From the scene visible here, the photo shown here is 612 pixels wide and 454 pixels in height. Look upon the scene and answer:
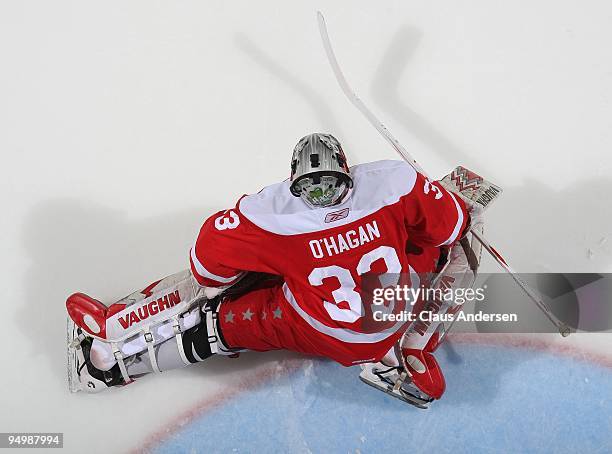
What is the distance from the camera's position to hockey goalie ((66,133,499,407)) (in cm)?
307

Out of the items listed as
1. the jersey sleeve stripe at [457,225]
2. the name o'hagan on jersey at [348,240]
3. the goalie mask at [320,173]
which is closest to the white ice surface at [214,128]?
the jersey sleeve stripe at [457,225]

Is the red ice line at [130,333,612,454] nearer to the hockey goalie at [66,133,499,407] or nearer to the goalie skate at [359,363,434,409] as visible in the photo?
the hockey goalie at [66,133,499,407]

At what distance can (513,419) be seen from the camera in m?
3.66

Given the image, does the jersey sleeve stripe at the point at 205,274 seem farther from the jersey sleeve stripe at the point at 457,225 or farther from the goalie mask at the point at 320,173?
the jersey sleeve stripe at the point at 457,225

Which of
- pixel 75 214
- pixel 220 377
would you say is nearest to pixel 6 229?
pixel 75 214

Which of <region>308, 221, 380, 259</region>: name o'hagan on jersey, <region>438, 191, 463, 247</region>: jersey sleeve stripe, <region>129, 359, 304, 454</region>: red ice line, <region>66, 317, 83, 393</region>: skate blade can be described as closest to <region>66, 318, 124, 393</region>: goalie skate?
<region>66, 317, 83, 393</region>: skate blade

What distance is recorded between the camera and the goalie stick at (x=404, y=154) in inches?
145

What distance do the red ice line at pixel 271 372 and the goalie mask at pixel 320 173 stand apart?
3.48ft

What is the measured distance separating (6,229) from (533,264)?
8.28 ft

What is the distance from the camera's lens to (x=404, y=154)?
379 cm

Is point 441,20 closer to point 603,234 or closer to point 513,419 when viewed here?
point 603,234

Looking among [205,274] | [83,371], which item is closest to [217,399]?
[83,371]

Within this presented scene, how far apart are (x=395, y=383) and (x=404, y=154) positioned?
1.00 meters

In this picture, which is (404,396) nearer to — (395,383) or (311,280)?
(395,383)
